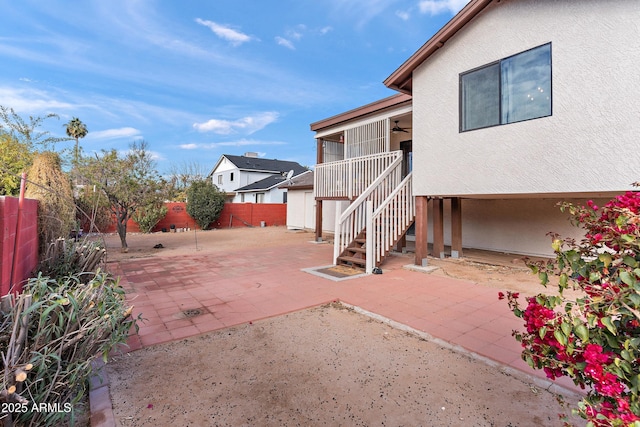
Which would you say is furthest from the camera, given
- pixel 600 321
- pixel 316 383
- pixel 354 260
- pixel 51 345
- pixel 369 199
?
pixel 369 199

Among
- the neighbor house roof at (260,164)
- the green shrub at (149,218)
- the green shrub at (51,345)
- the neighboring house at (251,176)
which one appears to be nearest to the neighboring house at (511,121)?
the green shrub at (51,345)

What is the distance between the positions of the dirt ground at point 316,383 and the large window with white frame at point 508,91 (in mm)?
4391

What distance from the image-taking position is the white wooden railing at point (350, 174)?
28.0 ft

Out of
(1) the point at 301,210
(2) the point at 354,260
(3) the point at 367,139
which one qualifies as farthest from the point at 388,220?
(1) the point at 301,210

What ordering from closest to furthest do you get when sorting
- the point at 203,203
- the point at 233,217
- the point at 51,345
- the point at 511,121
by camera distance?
the point at 51,345, the point at 511,121, the point at 203,203, the point at 233,217

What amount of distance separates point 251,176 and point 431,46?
1050 inches

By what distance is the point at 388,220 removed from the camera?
7.29 metres

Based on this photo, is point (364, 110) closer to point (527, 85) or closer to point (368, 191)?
point (368, 191)

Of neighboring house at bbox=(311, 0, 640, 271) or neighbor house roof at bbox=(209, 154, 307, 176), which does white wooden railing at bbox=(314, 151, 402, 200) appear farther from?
neighbor house roof at bbox=(209, 154, 307, 176)

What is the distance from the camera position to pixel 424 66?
6.80 metres

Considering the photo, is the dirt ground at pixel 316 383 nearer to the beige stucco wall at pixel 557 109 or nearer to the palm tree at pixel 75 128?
the beige stucco wall at pixel 557 109

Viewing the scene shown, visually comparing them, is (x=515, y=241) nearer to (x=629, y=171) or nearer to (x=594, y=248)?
(x=629, y=171)

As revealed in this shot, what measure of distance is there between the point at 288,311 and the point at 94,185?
26.2 ft

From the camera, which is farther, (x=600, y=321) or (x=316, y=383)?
(x=316, y=383)
